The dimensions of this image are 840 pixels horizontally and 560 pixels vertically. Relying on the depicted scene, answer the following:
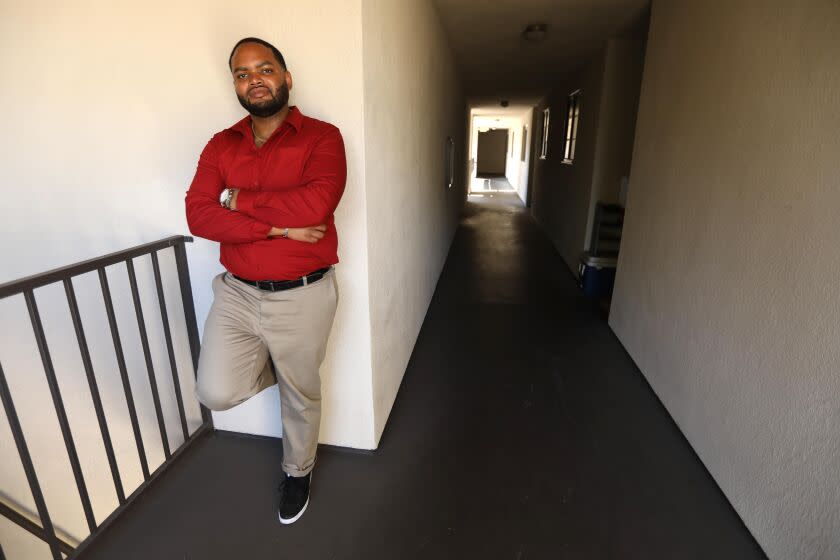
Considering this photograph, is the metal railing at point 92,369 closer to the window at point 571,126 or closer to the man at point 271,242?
the man at point 271,242

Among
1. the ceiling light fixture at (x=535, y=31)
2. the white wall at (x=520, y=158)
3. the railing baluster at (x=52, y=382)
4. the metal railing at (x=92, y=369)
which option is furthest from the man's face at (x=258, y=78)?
the white wall at (x=520, y=158)

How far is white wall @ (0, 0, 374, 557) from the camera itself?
5.25 ft

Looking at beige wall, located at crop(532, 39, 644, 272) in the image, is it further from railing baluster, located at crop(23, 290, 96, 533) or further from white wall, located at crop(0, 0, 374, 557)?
railing baluster, located at crop(23, 290, 96, 533)

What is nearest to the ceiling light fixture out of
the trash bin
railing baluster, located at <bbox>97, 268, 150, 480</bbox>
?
the trash bin

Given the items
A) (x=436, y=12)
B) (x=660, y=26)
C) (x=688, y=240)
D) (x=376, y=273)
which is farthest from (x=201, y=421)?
(x=660, y=26)

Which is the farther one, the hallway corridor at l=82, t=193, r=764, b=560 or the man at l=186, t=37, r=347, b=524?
the hallway corridor at l=82, t=193, r=764, b=560

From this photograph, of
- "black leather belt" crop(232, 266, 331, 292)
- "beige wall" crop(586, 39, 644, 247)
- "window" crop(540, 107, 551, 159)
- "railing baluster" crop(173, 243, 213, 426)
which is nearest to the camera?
"black leather belt" crop(232, 266, 331, 292)

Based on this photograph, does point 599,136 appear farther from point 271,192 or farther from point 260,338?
point 260,338

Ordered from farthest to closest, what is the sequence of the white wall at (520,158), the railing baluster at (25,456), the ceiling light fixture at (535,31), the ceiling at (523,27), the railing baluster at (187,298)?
the white wall at (520,158), the ceiling light fixture at (535,31), the ceiling at (523,27), the railing baluster at (187,298), the railing baluster at (25,456)

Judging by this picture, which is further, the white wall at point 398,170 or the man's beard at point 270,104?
the white wall at point 398,170

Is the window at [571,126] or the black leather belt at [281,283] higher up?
the window at [571,126]

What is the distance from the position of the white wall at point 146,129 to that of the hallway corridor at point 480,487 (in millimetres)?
A: 257

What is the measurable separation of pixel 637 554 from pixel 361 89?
1902 millimetres

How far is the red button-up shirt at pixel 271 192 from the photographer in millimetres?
1420
